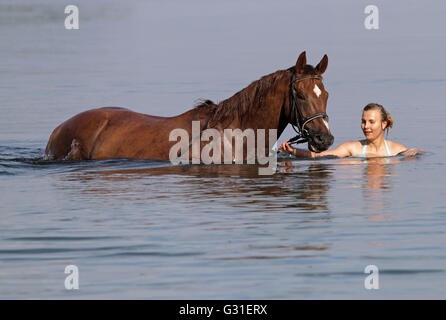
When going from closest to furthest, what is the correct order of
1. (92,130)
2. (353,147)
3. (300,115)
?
(300,115), (92,130), (353,147)

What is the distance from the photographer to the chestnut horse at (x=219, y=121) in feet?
35.5

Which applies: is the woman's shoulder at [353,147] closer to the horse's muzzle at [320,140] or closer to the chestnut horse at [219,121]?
the chestnut horse at [219,121]

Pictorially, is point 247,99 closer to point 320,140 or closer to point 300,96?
point 300,96

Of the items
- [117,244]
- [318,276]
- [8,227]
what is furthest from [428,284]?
[8,227]

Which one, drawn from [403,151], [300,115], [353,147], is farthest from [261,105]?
[403,151]

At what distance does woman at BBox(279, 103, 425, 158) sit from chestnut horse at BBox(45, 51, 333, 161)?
84 centimetres

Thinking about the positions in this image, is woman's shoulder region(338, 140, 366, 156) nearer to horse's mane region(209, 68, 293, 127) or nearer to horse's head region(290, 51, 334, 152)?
horse's head region(290, 51, 334, 152)

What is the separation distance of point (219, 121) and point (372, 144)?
228 cm

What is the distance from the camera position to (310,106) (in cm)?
1081

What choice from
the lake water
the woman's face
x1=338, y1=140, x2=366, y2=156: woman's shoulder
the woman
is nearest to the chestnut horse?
the lake water

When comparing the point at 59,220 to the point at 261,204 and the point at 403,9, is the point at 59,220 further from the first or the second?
the point at 403,9

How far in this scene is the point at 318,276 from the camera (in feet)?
21.5

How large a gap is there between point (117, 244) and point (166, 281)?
1218 mm

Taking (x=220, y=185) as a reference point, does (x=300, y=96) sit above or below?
above
